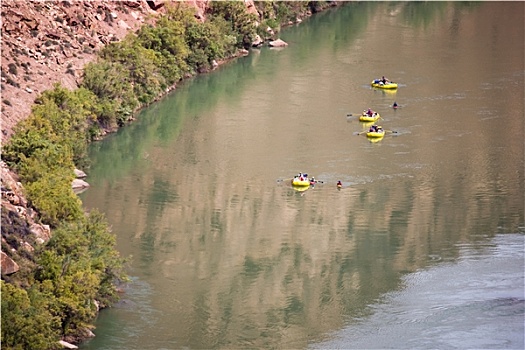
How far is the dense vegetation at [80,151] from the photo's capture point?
57419mm

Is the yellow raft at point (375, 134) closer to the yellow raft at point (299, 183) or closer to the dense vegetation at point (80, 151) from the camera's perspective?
the yellow raft at point (299, 183)

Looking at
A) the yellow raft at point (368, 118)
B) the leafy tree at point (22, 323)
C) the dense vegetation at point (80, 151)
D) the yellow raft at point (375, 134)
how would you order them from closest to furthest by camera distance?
1. the leafy tree at point (22, 323)
2. the dense vegetation at point (80, 151)
3. the yellow raft at point (375, 134)
4. the yellow raft at point (368, 118)

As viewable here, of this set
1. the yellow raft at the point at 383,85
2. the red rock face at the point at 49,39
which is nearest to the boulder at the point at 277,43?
the red rock face at the point at 49,39

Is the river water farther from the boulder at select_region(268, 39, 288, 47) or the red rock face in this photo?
the red rock face

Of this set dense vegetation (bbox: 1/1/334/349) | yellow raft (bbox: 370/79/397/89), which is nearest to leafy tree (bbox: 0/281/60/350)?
dense vegetation (bbox: 1/1/334/349)

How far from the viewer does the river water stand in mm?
61812

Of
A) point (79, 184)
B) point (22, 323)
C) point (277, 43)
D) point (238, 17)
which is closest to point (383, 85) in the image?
point (238, 17)

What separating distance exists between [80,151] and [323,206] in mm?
15134

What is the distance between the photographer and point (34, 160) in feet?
239

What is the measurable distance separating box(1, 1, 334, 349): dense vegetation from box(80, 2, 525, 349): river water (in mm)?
1474

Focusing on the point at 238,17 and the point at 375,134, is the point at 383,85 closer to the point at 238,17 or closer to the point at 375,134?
the point at 375,134

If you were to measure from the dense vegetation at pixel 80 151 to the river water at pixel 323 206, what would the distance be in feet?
4.84

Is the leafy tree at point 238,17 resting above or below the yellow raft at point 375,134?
above

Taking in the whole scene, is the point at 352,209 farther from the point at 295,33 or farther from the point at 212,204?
the point at 295,33
